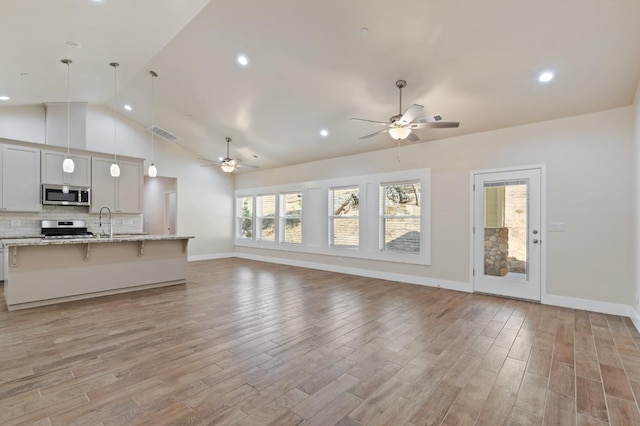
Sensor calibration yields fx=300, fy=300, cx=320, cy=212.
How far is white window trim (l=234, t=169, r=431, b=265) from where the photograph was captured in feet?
18.9

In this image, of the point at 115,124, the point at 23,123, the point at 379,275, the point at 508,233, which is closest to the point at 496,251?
the point at 508,233

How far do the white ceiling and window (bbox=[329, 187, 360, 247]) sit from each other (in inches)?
70.7

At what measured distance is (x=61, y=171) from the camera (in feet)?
20.3

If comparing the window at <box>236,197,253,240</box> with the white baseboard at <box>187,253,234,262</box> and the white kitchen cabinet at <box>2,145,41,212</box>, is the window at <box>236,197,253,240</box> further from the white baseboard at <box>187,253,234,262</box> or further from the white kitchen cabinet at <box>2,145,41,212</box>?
the white kitchen cabinet at <box>2,145,41,212</box>

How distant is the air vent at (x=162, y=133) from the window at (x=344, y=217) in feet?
14.0

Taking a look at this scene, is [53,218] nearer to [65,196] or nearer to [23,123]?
[65,196]

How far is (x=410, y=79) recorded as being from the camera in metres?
4.06

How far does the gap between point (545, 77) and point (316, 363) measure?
423 cm

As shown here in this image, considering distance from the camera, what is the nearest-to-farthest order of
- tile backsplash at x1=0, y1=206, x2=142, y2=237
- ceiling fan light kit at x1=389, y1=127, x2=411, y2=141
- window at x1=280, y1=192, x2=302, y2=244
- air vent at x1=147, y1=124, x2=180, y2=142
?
ceiling fan light kit at x1=389, y1=127, x2=411, y2=141, tile backsplash at x1=0, y1=206, x2=142, y2=237, air vent at x1=147, y1=124, x2=180, y2=142, window at x1=280, y1=192, x2=302, y2=244

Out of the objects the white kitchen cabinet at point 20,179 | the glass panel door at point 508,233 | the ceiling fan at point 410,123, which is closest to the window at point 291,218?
the glass panel door at point 508,233

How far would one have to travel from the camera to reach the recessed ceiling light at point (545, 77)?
362 centimetres

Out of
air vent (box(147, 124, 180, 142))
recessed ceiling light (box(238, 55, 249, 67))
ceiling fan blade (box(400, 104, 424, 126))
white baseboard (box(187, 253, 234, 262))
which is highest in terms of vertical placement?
recessed ceiling light (box(238, 55, 249, 67))

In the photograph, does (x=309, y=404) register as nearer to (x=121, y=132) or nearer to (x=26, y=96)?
(x=26, y=96)

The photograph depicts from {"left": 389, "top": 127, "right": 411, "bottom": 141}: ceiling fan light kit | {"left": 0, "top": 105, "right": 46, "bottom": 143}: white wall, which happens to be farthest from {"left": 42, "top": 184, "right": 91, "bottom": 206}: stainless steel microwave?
{"left": 389, "top": 127, "right": 411, "bottom": 141}: ceiling fan light kit
